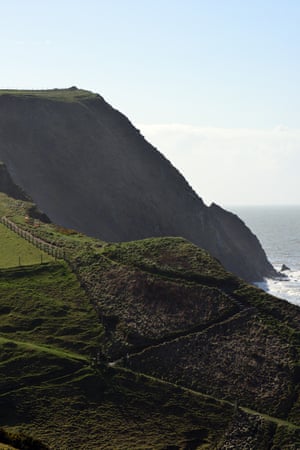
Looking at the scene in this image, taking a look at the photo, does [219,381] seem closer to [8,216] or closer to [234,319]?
[234,319]

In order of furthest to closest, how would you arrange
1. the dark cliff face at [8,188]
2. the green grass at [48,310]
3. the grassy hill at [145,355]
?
1. the dark cliff face at [8,188]
2. the green grass at [48,310]
3. the grassy hill at [145,355]

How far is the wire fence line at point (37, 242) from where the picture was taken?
7512 centimetres

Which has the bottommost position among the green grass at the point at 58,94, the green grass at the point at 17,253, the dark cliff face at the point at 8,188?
the green grass at the point at 17,253

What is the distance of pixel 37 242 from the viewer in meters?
79.1

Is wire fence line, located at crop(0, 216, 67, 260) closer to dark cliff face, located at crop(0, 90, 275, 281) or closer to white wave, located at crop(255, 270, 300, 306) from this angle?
dark cliff face, located at crop(0, 90, 275, 281)

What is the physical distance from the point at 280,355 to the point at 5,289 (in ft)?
97.4

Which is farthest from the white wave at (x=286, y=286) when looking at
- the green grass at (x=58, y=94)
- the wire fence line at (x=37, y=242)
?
the green grass at (x=58, y=94)

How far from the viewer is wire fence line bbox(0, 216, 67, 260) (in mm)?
75125

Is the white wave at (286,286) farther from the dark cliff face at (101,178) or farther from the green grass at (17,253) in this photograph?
the green grass at (17,253)

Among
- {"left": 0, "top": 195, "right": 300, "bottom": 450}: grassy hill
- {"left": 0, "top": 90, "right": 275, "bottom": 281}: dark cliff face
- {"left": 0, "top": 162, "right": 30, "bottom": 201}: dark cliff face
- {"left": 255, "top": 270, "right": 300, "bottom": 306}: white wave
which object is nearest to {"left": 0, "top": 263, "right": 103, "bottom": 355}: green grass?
{"left": 0, "top": 195, "right": 300, "bottom": 450}: grassy hill

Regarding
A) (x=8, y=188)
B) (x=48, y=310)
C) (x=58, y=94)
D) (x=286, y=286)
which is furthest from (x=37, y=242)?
(x=58, y=94)

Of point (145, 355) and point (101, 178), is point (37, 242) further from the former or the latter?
point (101, 178)

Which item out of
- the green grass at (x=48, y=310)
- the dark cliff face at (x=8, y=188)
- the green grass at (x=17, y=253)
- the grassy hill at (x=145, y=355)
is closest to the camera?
the grassy hill at (x=145, y=355)

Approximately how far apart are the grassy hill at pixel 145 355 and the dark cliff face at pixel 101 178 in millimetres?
77947
